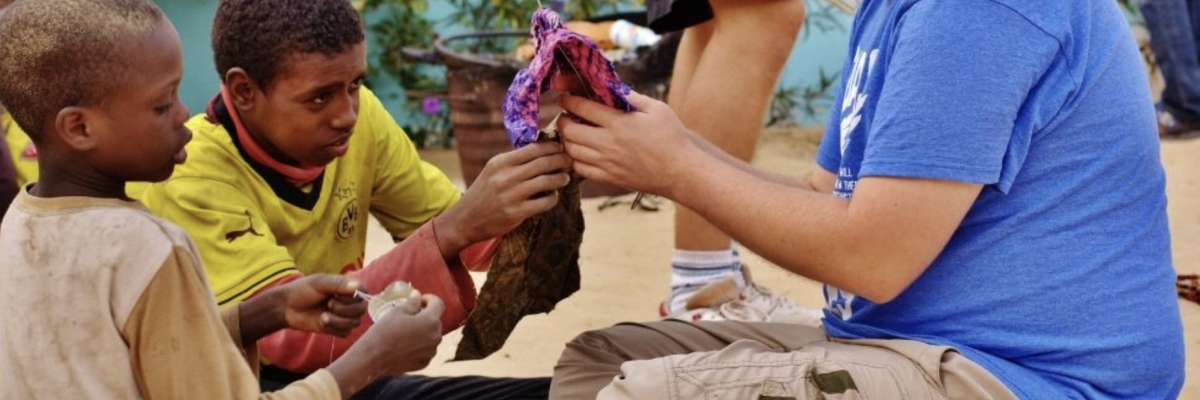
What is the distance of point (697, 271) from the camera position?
12.4ft

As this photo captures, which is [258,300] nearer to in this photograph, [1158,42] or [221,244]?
[221,244]

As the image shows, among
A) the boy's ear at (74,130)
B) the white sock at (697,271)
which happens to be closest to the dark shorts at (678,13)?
the white sock at (697,271)

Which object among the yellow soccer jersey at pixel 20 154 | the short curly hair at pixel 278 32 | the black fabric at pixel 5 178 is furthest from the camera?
the yellow soccer jersey at pixel 20 154

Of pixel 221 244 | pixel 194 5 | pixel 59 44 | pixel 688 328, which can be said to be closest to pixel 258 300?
pixel 221 244

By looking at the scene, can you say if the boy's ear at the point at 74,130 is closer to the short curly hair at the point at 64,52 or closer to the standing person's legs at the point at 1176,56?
the short curly hair at the point at 64,52

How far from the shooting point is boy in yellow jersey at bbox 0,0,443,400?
1.91 metres

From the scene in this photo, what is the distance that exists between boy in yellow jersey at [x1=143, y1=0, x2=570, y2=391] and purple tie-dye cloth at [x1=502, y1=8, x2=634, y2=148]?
0.22ft

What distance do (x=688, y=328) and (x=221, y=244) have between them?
91cm

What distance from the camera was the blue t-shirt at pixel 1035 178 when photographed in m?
1.98

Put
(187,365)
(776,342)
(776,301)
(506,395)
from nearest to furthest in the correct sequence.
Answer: (187,365)
(776,342)
(506,395)
(776,301)

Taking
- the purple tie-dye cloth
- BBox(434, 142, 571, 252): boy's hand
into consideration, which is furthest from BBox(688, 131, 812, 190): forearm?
BBox(434, 142, 571, 252): boy's hand

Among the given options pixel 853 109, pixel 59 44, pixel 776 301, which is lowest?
pixel 776 301

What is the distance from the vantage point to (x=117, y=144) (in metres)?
2.01

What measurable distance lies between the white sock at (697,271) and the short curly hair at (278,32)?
53.4 inches
